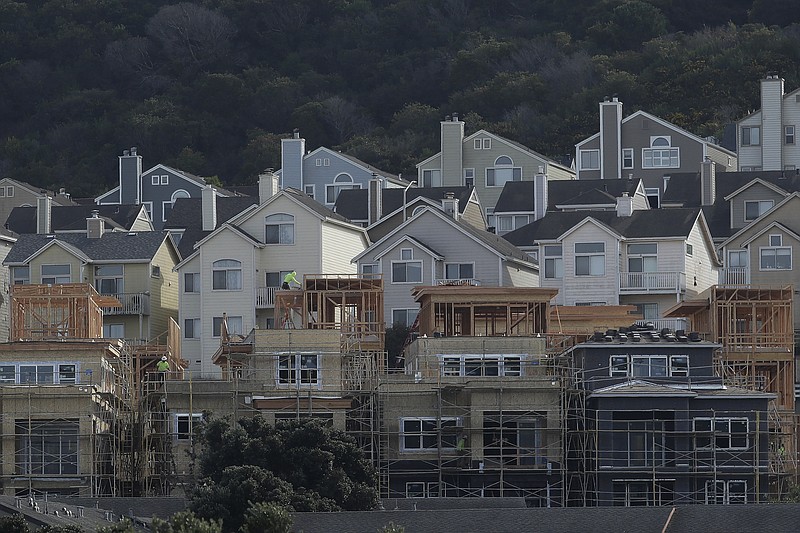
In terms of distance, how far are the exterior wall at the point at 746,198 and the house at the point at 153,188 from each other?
2934 centimetres

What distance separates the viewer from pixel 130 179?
11194 cm

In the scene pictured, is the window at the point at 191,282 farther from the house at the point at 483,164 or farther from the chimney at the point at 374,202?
the house at the point at 483,164

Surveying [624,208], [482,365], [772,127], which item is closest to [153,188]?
[772,127]

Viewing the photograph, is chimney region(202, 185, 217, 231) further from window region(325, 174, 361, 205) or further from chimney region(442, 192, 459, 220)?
window region(325, 174, 361, 205)

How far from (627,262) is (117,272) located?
67.2 feet

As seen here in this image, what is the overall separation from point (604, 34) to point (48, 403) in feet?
242

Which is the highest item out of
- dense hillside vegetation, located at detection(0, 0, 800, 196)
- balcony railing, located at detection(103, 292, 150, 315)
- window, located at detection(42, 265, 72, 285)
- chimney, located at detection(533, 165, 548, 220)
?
dense hillside vegetation, located at detection(0, 0, 800, 196)

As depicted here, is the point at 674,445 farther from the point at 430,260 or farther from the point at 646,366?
the point at 430,260

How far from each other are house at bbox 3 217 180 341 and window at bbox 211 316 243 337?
3.07m

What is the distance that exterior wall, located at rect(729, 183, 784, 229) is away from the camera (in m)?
93.2

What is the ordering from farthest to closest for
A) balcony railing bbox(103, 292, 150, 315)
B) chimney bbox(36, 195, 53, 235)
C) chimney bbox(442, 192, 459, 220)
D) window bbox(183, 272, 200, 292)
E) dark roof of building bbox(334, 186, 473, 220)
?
chimney bbox(36, 195, 53, 235) → dark roof of building bbox(334, 186, 473, 220) → chimney bbox(442, 192, 459, 220) → balcony railing bbox(103, 292, 150, 315) → window bbox(183, 272, 200, 292)

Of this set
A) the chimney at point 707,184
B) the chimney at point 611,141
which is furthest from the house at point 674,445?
the chimney at point 611,141

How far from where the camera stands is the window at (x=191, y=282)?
86875 mm

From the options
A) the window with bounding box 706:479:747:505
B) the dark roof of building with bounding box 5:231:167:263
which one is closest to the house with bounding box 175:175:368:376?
the dark roof of building with bounding box 5:231:167:263
